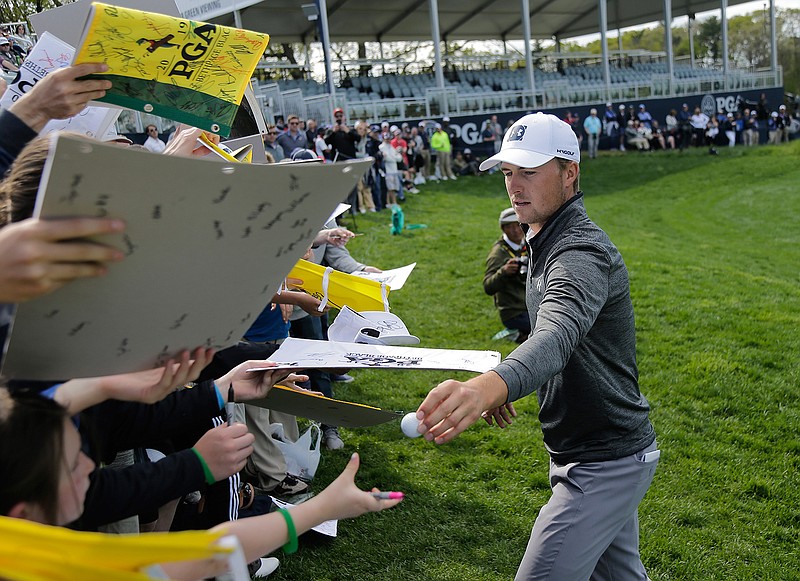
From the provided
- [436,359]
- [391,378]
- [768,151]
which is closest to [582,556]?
[436,359]

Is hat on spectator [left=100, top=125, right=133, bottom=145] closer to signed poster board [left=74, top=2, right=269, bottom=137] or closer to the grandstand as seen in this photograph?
signed poster board [left=74, top=2, right=269, bottom=137]

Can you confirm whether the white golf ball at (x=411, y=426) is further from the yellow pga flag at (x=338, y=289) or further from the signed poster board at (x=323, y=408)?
the yellow pga flag at (x=338, y=289)

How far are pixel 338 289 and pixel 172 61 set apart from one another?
222 centimetres

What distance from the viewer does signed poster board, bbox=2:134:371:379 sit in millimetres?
1270

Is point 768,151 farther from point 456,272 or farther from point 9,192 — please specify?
point 9,192

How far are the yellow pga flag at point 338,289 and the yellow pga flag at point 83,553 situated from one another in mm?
3008

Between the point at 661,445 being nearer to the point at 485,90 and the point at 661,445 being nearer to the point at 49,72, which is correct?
the point at 49,72

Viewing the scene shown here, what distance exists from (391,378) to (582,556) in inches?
178

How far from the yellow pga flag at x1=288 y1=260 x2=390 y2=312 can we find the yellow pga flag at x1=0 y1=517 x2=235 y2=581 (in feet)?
9.87

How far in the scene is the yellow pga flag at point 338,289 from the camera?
427 centimetres

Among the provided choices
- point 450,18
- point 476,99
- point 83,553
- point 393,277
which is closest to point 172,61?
point 83,553

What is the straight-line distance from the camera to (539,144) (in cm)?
288

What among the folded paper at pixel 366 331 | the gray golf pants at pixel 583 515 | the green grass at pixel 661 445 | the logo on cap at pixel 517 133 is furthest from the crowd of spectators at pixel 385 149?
the gray golf pants at pixel 583 515

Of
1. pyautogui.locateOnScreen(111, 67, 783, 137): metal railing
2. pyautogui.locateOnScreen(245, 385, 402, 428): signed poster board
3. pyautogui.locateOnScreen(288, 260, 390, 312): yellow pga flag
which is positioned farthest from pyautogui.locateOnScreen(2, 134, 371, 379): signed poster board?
pyautogui.locateOnScreen(111, 67, 783, 137): metal railing
